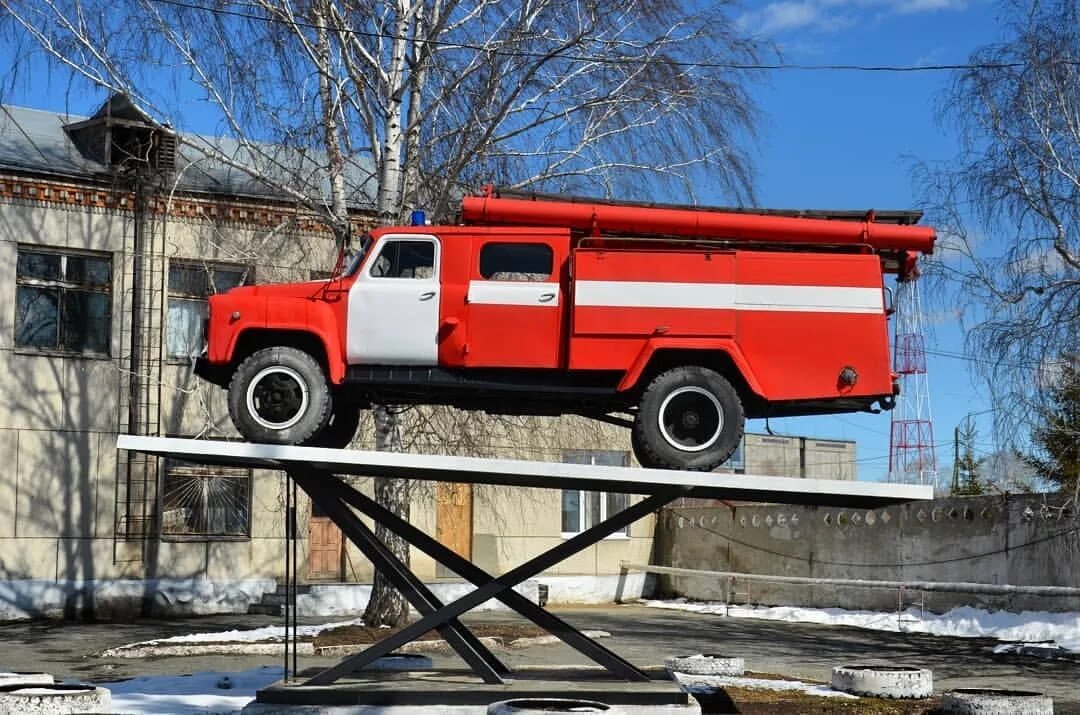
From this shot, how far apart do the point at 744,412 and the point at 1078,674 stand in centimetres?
837

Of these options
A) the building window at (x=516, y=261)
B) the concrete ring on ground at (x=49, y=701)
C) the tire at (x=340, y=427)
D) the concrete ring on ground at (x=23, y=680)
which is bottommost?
the concrete ring on ground at (x=23, y=680)

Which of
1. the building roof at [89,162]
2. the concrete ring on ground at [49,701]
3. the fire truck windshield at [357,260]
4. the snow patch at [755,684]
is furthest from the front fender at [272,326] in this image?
the building roof at [89,162]

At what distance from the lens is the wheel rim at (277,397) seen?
10.2 m

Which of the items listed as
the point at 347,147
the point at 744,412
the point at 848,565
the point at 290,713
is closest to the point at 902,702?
the point at 744,412

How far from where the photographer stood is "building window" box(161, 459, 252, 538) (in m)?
24.3

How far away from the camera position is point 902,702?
12.6 metres

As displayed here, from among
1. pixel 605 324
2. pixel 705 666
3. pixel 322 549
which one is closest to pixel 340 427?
pixel 605 324

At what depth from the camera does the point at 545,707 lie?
30.8ft

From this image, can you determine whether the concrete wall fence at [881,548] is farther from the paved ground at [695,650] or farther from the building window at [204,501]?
the building window at [204,501]

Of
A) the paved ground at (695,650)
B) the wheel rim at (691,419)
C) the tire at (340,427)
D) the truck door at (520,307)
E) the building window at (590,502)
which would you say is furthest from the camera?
the building window at (590,502)

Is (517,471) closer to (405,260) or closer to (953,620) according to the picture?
(405,260)

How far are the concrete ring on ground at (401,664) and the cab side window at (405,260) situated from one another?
383cm

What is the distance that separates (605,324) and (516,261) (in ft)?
3.01

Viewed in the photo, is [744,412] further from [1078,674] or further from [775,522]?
[775,522]
